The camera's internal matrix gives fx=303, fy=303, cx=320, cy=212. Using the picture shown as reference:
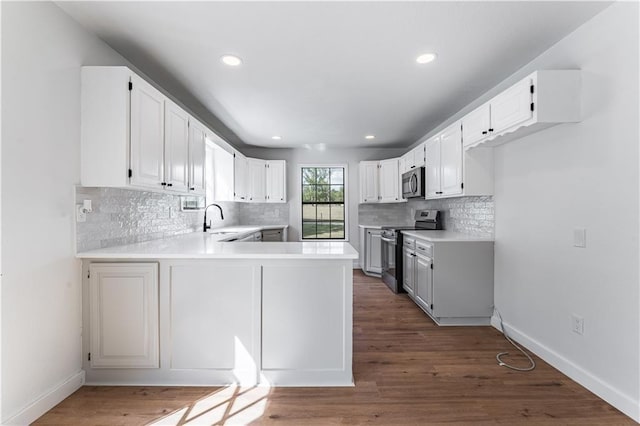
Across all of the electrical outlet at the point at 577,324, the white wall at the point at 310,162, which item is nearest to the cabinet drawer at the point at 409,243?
the electrical outlet at the point at 577,324

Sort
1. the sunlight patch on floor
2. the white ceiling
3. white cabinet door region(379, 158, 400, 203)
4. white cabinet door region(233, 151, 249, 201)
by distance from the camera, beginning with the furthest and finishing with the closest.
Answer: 1. white cabinet door region(379, 158, 400, 203)
2. white cabinet door region(233, 151, 249, 201)
3. the white ceiling
4. the sunlight patch on floor

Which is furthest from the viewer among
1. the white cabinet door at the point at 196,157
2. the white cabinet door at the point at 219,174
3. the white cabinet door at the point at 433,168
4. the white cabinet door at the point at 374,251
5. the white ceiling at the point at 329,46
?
the white cabinet door at the point at 374,251

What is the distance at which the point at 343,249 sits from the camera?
2139 mm

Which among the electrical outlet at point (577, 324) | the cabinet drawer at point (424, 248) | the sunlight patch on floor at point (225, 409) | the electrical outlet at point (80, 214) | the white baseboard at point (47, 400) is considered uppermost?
the electrical outlet at point (80, 214)

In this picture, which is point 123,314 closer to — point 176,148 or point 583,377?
point 176,148

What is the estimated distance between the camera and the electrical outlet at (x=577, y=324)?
2082mm

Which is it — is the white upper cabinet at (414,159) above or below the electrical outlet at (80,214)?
above

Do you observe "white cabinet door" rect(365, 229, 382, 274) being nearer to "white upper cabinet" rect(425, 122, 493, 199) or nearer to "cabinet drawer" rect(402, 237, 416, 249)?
"cabinet drawer" rect(402, 237, 416, 249)

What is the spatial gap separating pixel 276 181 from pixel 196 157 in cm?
261

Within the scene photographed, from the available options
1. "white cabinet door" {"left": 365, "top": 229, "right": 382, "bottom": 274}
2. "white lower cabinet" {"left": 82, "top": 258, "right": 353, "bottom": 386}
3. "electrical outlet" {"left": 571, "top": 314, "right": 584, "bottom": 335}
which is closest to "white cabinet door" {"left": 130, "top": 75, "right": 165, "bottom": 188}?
"white lower cabinet" {"left": 82, "top": 258, "right": 353, "bottom": 386}

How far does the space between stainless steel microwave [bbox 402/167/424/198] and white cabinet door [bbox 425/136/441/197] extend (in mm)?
103

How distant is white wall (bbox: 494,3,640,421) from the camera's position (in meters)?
1.76

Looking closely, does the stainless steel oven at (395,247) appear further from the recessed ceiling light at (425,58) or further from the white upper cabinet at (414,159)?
the recessed ceiling light at (425,58)

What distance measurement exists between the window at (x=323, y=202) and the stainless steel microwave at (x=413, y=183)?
59.8 inches
